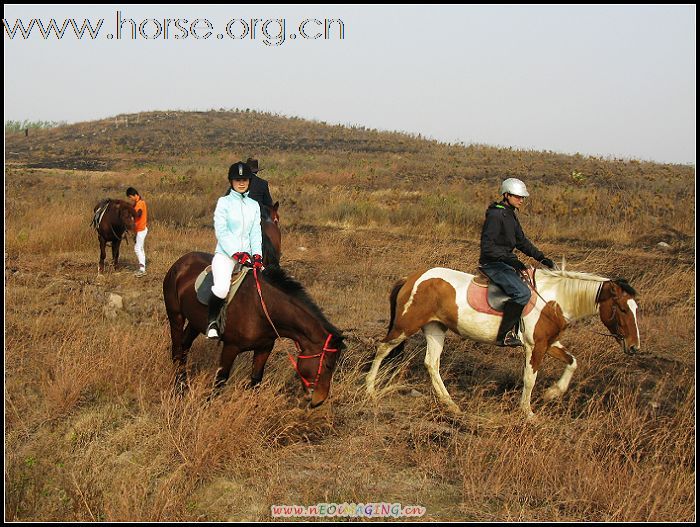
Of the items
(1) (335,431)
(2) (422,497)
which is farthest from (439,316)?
(2) (422,497)

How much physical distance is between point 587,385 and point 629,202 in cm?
1499

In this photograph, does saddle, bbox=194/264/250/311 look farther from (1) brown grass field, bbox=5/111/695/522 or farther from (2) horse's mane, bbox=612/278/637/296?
(2) horse's mane, bbox=612/278/637/296

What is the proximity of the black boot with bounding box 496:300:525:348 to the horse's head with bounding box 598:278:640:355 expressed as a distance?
864 millimetres

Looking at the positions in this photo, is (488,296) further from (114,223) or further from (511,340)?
(114,223)

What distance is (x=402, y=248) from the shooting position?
1566 centimetres

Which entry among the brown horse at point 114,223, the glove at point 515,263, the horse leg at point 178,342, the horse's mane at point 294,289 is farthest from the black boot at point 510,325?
the brown horse at point 114,223

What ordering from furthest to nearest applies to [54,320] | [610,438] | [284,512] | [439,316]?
1. [54,320]
2. [439,316]
3. [610,438]
4. [284,512]

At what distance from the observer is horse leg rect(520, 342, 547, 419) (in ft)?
21.4

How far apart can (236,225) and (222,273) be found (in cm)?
55

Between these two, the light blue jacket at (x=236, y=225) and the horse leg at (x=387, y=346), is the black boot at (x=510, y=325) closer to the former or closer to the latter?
the horse leg at (x=387, y=346)

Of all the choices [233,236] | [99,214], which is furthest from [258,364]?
[99,214]

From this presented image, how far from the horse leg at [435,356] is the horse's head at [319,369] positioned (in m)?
1.71

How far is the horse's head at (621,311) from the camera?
620 centimetres

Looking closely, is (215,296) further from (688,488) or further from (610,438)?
(688,488)
